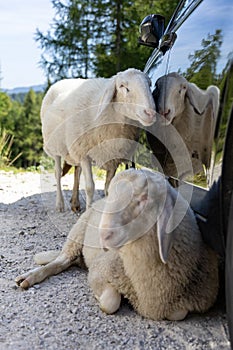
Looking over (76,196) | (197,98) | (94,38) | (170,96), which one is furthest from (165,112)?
(94,38)

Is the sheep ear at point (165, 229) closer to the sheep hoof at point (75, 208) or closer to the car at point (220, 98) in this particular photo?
the car at point (220, 98)

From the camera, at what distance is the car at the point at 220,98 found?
1962 mm

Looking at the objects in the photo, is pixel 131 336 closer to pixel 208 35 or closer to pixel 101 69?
pixel 208 35

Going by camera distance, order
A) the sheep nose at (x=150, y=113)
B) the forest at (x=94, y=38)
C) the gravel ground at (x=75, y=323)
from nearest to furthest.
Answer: the gravel ground at (x=75, y=323)
the sheep nose at (x=150, y=113)
the forest at (x=94, y=38)

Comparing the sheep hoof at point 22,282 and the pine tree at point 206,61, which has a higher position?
the pine tree at point 206,61

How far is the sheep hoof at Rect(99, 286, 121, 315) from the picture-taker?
108 inches

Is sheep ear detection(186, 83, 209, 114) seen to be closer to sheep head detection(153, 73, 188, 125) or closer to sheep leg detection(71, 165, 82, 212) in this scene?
sheep head detection(153, 73, 188, 125)

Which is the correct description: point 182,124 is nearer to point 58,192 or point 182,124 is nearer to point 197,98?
point 197,98

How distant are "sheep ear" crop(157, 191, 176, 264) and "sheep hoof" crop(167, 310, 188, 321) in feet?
1.16

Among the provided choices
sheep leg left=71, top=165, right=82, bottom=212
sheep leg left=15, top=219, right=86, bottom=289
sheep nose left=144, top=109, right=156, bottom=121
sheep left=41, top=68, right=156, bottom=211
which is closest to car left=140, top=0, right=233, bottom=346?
sheep nose left=144, top=109, right=156, bottom=121

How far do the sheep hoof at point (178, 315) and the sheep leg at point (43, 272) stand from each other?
1.02 m

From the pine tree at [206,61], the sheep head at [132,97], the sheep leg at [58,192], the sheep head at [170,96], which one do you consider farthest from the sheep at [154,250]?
the sheep leg at [58,192]

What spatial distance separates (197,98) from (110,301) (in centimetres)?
124

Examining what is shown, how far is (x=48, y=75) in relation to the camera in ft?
64.3
